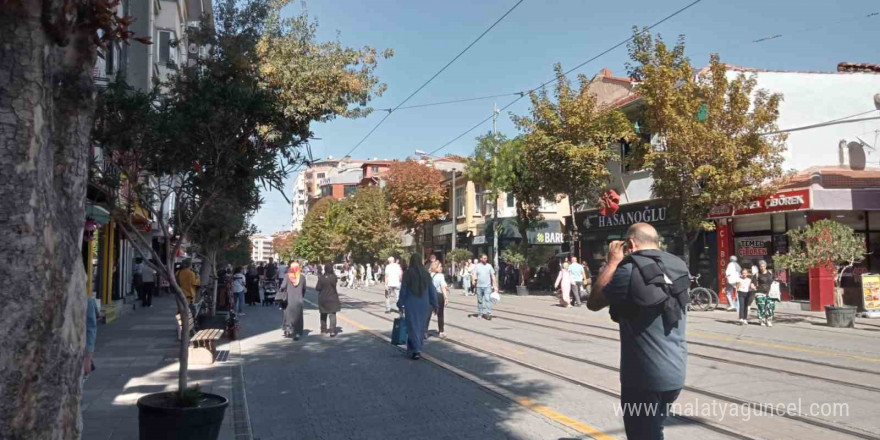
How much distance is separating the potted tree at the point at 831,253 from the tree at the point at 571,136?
1077 centimetres

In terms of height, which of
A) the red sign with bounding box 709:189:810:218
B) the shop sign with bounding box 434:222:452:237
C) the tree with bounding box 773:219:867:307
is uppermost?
the shop sign with bounding box 434:222:452:237

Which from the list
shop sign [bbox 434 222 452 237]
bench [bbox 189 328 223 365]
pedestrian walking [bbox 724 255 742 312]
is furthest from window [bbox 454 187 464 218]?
bench [bbox 189 328 223 365]

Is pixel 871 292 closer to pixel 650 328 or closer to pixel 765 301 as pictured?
pixel 765 301

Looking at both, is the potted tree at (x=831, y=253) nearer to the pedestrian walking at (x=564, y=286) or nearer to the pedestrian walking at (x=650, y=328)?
the pedestrian walking at (x=564, y=286)

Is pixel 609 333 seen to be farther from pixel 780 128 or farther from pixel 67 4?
pixel 780 128

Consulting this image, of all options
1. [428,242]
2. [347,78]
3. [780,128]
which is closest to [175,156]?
[347,78]

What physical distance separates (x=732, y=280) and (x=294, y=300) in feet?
44.1

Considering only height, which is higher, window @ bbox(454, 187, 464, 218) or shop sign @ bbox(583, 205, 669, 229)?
window @ bbox(454, 187, 464, 218)

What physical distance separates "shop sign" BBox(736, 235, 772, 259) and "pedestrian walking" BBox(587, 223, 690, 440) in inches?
856

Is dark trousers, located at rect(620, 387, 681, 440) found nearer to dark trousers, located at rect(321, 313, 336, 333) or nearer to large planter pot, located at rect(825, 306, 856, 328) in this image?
dark trousers, located at rect(321, 313, 336, 333)

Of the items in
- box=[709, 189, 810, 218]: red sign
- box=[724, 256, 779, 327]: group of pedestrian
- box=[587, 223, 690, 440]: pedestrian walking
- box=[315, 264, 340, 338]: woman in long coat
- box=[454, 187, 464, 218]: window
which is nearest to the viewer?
box=[587, 223, 690, 440]: pedestrian walking

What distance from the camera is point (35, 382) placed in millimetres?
3062

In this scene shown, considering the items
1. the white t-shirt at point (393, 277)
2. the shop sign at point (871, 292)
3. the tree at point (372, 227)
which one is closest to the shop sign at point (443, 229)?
the tree at point (372, 227)

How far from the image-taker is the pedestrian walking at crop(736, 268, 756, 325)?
17078mm
